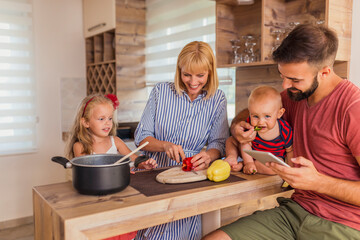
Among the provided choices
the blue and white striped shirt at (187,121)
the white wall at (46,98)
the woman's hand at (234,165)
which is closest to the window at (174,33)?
the white wall at (46,98)

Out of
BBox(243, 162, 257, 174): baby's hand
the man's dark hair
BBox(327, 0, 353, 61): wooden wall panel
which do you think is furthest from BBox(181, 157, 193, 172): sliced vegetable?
BBox(327, 0, 353, 61): wooden wall panel

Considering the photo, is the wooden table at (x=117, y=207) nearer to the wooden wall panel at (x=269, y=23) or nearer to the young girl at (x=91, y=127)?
the young girl at (x=91, y=127)

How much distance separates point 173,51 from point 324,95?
224cm

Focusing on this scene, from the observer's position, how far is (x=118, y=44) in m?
3.73

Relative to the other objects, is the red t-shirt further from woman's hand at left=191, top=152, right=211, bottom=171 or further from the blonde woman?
the blonde woman

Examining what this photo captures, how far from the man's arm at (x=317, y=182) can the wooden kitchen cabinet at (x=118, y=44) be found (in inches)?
108

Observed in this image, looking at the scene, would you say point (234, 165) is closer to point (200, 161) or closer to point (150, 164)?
point (200, 161)

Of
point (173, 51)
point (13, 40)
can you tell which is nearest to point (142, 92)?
point (173, 51)

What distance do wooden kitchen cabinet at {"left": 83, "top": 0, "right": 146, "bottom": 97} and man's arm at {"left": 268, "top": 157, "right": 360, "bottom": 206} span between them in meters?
2.75

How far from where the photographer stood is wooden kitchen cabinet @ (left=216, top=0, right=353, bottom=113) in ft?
7.08

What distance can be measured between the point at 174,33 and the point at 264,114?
2.16m

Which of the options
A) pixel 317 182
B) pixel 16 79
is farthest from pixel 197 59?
pixel 16 79

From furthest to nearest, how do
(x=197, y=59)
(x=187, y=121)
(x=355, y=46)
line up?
(x=355, y=46), (x=187, y=121), (x=197, y=59)

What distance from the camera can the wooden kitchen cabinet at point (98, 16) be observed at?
3.71 m
